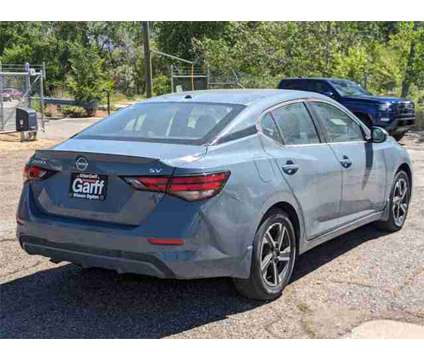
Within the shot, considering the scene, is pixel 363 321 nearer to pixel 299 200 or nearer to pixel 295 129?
pixel 299 200

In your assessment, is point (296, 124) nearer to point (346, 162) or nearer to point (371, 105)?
point (346, 162)

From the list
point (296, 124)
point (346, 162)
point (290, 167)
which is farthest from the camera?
point (346, 162)

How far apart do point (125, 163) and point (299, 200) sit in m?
1.49

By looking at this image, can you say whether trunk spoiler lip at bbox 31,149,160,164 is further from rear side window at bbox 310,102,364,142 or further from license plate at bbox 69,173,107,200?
rear side window at bbox 310,102,364,142

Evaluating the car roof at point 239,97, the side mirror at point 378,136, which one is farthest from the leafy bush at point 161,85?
the car roof at point 239,97

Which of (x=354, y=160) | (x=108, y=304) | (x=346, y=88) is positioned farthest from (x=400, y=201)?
(x=346, y=88)

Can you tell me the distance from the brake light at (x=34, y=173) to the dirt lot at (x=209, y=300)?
0.94 metres

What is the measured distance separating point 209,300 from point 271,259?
57cm

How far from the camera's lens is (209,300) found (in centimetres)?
452

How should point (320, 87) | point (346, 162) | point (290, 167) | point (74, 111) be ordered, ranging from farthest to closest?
point (74, 111)
point (320, 87)
point (346, 162)
point (290, 167)

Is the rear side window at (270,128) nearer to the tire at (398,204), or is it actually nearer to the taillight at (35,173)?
the taillight at (35,173)

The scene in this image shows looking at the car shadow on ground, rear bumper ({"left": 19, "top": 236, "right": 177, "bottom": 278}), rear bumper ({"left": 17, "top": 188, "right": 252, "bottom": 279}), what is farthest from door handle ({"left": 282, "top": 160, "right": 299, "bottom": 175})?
rear bumper ({"left": 19, "top": 236, "right": 177, "bottom": 278})

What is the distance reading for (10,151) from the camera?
14.2 m

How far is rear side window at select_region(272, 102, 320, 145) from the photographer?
192 inches
